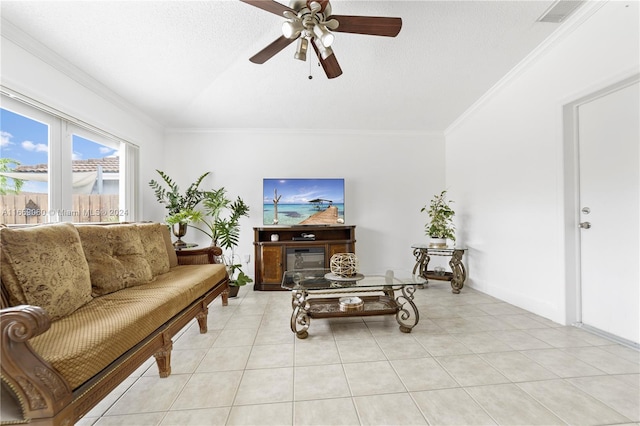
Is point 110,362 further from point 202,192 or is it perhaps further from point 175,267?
point 202,192

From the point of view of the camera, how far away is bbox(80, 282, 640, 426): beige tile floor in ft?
4.58

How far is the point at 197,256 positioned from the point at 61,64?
2078 mm

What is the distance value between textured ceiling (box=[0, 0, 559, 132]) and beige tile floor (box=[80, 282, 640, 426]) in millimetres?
2523

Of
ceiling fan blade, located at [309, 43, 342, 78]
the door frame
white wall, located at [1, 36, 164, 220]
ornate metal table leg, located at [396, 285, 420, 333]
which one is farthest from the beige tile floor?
white wall, located at [1, 36, 164, 220]

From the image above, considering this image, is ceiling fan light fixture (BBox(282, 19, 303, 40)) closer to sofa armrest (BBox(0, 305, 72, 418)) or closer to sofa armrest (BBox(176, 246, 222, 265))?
sofa armrest (BBox(0, 305, 72, 418))

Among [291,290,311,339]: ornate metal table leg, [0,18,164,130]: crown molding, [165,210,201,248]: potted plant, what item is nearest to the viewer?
[0,18,164,130]: crown molding

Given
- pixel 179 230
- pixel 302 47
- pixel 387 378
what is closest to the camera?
pixel 387 378

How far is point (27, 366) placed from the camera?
95cm

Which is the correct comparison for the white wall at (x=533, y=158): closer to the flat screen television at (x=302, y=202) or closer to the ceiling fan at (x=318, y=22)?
the ceiling fan at (x=318, y=22)

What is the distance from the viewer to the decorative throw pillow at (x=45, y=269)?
133 centimetres

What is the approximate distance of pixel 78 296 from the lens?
5.22 feet

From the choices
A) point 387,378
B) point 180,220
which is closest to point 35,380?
point 387,378

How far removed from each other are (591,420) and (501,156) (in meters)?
2.71

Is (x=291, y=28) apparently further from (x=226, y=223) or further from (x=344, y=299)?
A: (x=226, y=223)
